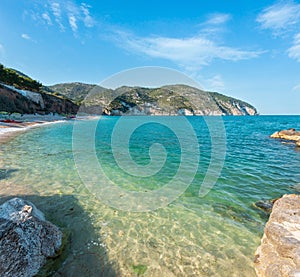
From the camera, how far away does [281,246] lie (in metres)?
4.08

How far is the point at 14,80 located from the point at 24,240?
81330mm

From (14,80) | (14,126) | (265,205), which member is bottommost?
(14,126)

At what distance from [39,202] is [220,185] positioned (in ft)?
28.2

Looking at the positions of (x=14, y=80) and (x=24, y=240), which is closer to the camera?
(x=24, y=240)

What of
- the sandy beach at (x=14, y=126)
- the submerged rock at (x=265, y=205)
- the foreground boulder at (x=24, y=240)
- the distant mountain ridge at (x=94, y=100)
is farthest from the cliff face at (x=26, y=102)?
the submerged rock at (x=265, y=205)

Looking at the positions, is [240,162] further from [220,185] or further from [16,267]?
[16,267]

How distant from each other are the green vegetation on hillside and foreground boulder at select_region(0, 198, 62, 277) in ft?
238

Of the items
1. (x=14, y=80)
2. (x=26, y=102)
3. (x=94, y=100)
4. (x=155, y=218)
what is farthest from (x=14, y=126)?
(x=94, y=100)

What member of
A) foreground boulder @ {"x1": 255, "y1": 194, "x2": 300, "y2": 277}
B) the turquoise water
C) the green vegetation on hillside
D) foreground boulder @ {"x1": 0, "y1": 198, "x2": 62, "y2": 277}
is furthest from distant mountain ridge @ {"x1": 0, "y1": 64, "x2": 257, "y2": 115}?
foreground boulder @ {"x1": 255, "y1": 194, "x2": 300, "y2": 277}

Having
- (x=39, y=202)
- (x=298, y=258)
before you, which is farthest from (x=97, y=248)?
(x=298, y=258)

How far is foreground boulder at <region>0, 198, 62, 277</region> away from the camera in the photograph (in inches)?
148

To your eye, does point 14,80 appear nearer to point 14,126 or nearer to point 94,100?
point 14,126

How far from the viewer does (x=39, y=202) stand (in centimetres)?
721

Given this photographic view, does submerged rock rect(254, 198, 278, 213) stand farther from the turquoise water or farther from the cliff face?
the cliff face
